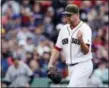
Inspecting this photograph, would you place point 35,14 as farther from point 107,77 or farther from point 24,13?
point 107,77

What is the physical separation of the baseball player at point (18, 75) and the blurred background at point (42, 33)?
245 millimetres

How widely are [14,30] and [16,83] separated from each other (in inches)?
139

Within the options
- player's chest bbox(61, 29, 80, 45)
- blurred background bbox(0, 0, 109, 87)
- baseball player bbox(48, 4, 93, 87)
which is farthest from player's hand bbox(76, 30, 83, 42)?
blurred background bbox(0, 0, 109, 87)

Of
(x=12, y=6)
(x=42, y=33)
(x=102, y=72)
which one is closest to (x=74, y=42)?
(x=102, y=72)

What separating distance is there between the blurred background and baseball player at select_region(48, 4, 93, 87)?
395 cm

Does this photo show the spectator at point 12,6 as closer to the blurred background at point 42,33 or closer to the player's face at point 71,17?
the blurred background at point 42,33

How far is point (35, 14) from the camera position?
59.5ft

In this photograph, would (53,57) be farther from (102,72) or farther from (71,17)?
(102,72)

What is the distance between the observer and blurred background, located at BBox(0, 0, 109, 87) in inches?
583

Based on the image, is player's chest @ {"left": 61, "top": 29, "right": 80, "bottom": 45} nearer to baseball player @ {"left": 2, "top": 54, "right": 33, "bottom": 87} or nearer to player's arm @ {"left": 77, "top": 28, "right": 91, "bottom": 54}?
player's arm @ {"left": 77, "top": 28, "right": 91, "bottom": 54}

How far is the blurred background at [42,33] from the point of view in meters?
14.8

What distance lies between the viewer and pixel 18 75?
13961 millimetres

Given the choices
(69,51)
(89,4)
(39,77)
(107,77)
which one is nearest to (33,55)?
(39,77)

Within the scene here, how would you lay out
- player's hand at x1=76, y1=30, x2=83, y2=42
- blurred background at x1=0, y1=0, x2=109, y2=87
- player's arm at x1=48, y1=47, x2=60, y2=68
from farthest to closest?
blurred background at x1=0, y1=0, x2=109, y2=87, player's arm at x1=48, y1=47, x2=60, y2=68, player's hand at x1=76, y1=30, x2=83, y2=42
